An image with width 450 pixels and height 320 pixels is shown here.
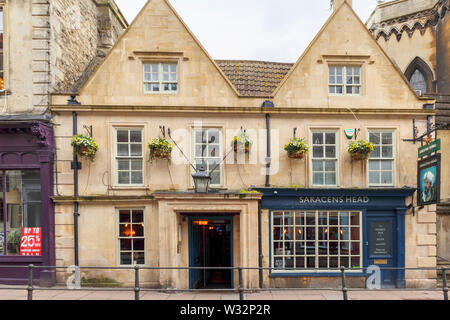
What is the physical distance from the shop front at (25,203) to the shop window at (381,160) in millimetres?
11029

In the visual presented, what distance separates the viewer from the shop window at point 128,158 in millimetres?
11172

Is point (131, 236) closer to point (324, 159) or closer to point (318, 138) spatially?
point (324, 159)

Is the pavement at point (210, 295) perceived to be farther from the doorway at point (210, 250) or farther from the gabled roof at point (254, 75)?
the gabled roof at point (254, 75)

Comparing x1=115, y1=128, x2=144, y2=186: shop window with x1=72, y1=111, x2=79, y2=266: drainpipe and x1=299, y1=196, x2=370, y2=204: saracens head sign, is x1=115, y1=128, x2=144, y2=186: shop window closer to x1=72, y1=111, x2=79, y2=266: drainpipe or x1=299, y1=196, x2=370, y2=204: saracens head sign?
x1=72, y1=111, x2=79, y2=266: drainpipe

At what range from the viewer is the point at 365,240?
36.7 ft

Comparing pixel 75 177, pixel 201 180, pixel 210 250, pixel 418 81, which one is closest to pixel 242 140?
pixel 201 180

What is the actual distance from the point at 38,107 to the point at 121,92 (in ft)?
9.07

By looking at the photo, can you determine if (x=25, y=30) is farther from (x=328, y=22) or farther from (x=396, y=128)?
(x=396, y=128)

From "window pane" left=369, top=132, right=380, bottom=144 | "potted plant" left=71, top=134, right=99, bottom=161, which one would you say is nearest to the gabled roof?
"window pane" left=369, top=132, right=380, bottom=144

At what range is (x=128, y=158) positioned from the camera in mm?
11172

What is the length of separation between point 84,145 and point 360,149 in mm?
9058

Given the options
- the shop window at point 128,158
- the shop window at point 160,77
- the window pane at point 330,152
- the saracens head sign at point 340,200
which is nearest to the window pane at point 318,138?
the window pane at point 330,152

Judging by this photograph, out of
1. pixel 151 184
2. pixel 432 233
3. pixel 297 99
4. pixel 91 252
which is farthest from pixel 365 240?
pixel 91 252
